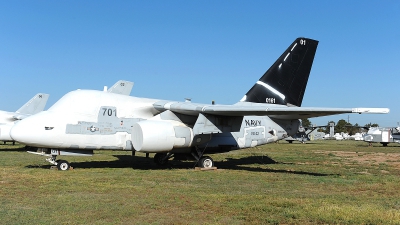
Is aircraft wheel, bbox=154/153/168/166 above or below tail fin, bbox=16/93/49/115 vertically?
below

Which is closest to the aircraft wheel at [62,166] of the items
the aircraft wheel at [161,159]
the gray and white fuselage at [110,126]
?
the gray and white fuselage at [110,126]

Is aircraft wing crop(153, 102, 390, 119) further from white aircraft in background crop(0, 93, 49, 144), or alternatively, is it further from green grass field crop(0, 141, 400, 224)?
white aircraft in background crop(0, 93, 49, 144)

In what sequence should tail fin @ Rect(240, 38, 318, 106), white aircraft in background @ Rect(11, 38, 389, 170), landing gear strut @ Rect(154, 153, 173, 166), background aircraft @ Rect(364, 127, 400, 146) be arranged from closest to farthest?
white aircraft in background @ Rect(11, 38, 389, 170), landing gear strut @ Rect(154, 153, 173, 166), tail fin @ Rect(240, 38, 318, 106), background aircraft @ Rect(364, 127, 400, 146)

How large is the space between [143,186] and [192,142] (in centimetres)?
502

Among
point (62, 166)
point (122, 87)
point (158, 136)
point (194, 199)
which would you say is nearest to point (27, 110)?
point (122, 87)

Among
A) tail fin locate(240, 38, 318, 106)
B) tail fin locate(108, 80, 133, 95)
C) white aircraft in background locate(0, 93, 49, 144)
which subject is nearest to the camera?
tail fin locate(240, 38, 318, 106)

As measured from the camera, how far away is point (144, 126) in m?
14.6

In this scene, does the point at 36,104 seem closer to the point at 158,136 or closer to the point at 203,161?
the point at 203,161

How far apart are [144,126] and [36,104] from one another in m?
26.5

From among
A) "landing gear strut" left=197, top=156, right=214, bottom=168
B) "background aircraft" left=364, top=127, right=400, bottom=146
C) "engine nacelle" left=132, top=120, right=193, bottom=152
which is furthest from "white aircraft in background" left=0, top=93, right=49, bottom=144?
"background aircraft" left=364, top=127, right=400, bottom=146

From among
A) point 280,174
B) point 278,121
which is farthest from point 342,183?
point 278,121

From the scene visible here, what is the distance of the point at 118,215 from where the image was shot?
7.28m

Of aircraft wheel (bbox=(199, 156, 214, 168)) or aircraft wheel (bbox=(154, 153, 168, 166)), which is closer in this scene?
aircraft wheel (bbox=(199, 156, 214, 168))

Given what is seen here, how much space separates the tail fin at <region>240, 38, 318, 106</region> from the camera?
61.6 feet
